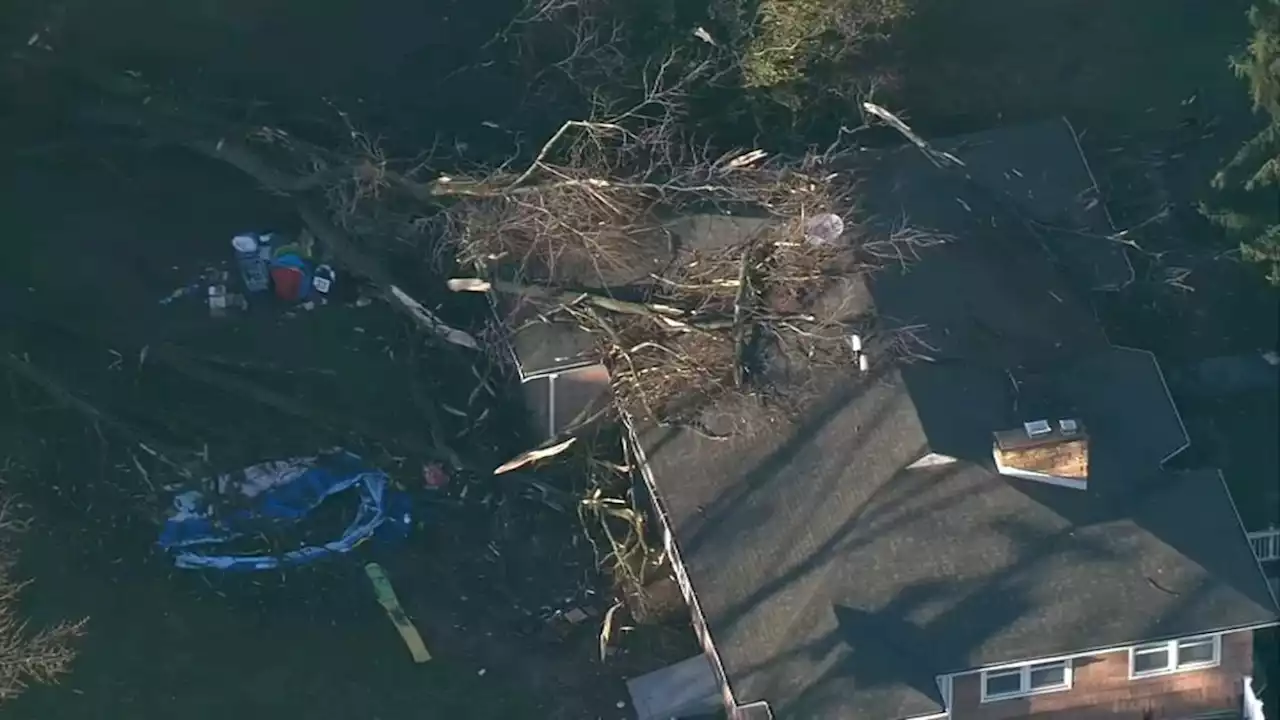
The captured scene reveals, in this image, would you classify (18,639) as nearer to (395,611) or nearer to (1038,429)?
(395,611)

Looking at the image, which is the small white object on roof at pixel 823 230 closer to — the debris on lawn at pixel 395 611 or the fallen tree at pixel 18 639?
the debris on lawn at pixel 395 611

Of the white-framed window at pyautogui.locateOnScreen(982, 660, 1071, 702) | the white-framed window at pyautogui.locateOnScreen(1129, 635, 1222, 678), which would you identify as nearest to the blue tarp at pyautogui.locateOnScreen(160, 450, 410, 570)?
the white-framed window at pyautogui.locateOnScreen(982, 660, 1071, 702)

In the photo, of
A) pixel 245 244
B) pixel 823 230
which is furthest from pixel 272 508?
pixel 823 230

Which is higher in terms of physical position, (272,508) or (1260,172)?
(1260,172)

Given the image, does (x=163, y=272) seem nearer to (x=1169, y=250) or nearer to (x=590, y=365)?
(x=590, y=365)

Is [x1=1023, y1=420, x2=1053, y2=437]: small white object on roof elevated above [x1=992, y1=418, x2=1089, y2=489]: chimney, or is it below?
above

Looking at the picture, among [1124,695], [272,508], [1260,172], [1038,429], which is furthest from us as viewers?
[1260,172]

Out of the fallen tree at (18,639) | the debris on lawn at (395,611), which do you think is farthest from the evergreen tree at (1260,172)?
the fallen tree at (18,639)

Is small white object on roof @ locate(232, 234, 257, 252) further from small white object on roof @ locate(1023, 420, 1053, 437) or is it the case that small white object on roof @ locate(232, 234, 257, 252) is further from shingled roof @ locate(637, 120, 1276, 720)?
small white object on roof @ locate(1023, 420, 1053, 437)
